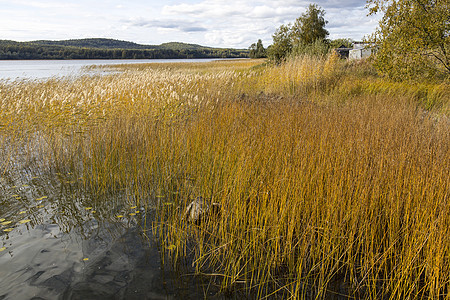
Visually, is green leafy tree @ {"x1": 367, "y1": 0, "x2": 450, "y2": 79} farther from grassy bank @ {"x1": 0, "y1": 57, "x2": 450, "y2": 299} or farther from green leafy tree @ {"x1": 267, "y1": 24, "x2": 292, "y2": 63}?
green leafy tree @ {"x1": 267, "y1": 24, "x2": 292, "y2": 63}

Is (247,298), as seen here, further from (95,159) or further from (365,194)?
(95,159)

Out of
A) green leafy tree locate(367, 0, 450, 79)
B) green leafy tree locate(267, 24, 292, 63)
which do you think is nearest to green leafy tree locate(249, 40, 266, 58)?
green leafy tree locate(267, 24, 292, 63)

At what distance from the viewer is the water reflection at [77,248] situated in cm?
271

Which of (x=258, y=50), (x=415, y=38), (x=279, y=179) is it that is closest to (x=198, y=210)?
(x=279, y=179)

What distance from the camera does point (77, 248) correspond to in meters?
3.27

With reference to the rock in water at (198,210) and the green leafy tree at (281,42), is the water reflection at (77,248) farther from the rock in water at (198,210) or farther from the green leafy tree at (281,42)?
the green leafy tree at (281,42)

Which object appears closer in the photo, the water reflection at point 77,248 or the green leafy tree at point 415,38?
the water reflection at point 77,248

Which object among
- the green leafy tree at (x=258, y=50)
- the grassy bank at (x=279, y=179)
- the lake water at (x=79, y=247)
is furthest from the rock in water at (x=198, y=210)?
the green leafy tree at (x=258, y=50)

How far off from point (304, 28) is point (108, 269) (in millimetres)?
27496

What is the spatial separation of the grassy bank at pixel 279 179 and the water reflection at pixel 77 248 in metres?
0.26

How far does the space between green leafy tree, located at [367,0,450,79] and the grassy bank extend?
2.01 feet

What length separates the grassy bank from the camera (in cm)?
257

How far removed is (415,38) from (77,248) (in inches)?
383

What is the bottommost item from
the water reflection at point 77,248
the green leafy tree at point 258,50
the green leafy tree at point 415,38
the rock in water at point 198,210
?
the water reflection at point 77,248
